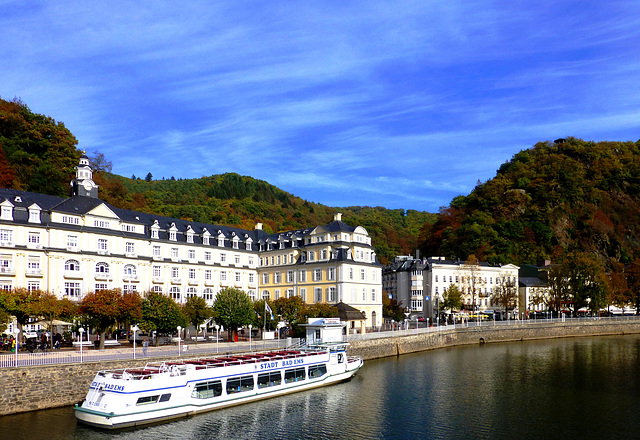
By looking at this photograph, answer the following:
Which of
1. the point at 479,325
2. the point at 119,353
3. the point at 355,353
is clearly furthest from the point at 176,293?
the point at 479,325

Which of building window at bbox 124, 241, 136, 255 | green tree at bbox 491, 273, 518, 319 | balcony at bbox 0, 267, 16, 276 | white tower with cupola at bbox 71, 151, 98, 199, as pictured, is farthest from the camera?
green tree at bbox 491, 273, 518, 319

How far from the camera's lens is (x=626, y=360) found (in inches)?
2256

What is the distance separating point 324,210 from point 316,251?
114 m

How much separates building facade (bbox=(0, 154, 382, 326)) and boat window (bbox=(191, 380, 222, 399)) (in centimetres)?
3070

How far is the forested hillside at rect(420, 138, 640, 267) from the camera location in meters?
128

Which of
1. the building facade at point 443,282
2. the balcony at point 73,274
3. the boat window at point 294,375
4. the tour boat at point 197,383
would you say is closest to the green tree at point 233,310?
the tour boat at point 197,383

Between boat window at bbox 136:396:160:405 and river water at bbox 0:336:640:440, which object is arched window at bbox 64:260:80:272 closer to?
river water at bbox 0:336:640:440

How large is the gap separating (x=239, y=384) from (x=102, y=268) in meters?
33.0

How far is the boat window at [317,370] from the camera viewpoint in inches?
1708

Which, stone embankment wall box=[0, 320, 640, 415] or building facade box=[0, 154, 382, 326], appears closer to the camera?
stone embankment wall box=[0, 320, 640, 415]

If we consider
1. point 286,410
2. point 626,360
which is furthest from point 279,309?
point 626,360

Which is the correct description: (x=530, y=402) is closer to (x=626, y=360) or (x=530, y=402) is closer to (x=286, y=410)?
(x=286, y=410)

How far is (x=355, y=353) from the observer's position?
54.9 metres

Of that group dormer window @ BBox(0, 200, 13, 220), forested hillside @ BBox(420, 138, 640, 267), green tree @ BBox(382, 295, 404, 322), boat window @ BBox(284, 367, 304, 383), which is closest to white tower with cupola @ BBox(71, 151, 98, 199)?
dormer window @ BBox(0, 200, 13, 220)
